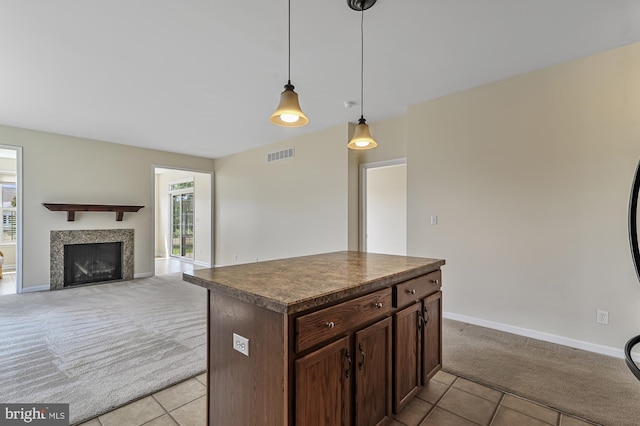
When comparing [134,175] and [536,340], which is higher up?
[134,175]

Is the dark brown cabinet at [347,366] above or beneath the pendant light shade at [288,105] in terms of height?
beneath

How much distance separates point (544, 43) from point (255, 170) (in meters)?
5.09

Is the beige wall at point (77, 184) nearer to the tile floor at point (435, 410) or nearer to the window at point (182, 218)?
the window at point (182, 218)

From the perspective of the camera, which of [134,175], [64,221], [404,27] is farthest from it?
[134,175]

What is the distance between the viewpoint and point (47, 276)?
204 inches

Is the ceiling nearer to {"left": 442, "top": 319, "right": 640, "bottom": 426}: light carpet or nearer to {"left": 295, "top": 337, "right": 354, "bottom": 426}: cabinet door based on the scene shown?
{"left": 295, "top": 337, "right": 354, "bottom": 426}: cabinet door

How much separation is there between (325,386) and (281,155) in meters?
4.91

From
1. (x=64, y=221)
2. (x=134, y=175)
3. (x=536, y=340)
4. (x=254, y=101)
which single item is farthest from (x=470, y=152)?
(x=64, y=221)

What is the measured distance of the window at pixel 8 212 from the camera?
6.85 metres

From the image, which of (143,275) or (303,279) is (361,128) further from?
(143,275)

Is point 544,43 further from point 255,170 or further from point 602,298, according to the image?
point 255,170

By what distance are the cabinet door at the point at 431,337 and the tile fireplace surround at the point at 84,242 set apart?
608 cm

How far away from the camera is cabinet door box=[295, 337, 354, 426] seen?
3.98 feet

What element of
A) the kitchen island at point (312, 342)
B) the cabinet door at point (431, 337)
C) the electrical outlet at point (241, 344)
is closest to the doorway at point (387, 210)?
the cabinet door at point (431, 337)
